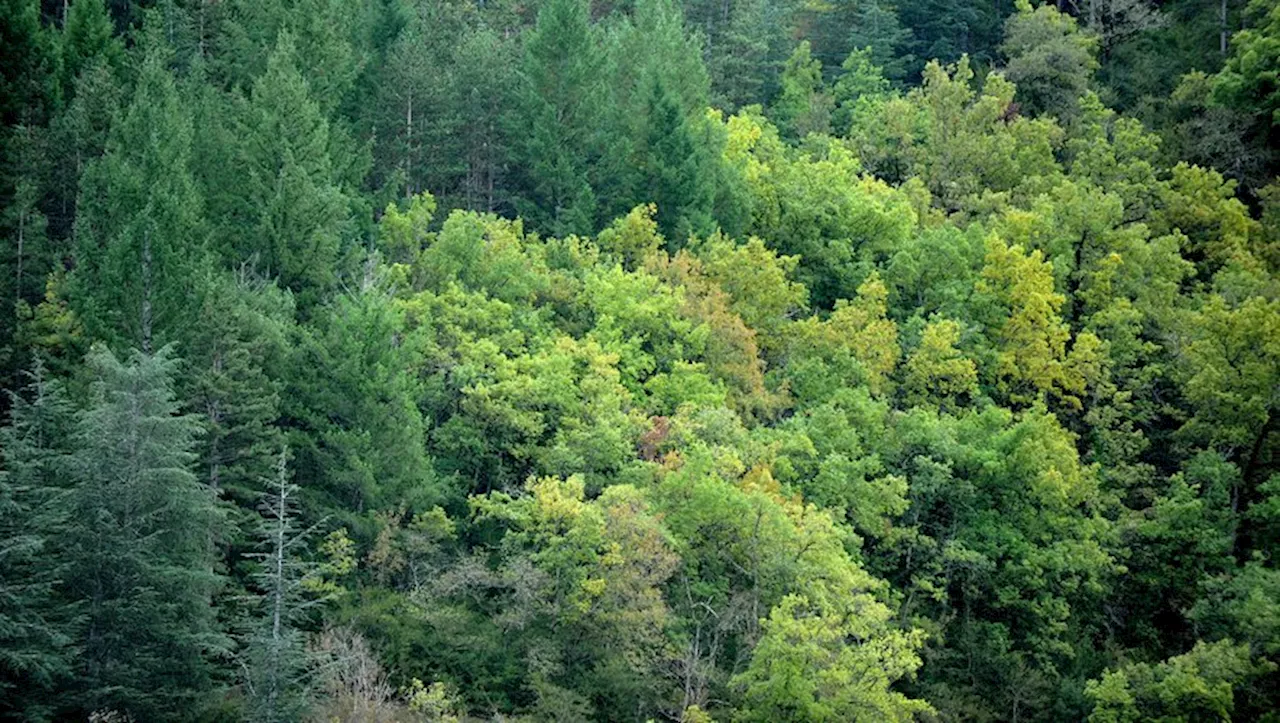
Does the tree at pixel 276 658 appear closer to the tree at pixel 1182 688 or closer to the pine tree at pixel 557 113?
the tree at pixel 1182 688

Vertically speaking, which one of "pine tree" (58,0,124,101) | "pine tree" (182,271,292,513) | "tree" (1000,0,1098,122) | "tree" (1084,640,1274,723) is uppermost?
"tree" (1000,0,1098,122)

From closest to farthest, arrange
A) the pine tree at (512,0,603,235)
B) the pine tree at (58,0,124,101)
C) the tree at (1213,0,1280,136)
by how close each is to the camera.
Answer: the pine tree at (58,0,124,101), the pine tree at (512,0,603,235), the tree at (1213,0,1280,136)

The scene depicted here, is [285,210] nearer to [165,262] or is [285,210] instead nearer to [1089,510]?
[165,262]

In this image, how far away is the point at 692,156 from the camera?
190 ft

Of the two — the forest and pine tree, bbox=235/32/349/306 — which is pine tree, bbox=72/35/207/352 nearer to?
the forest

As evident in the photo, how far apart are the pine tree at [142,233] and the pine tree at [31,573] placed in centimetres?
598

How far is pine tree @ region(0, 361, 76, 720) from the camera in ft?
106

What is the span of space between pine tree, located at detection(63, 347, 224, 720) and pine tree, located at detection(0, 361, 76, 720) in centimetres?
60

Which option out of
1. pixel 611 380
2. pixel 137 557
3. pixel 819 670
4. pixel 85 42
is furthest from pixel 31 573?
pixel 85 42

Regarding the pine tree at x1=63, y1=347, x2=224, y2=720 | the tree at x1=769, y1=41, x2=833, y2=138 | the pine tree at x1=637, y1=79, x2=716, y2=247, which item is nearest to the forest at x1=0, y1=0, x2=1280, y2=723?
the pine tree at x1=63, y1=347, x2=224, y2=720

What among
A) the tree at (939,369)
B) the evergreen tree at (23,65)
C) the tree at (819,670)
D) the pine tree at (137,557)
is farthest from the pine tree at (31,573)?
the tree at (939,369)

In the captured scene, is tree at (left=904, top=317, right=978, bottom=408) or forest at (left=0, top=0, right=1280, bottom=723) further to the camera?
tree at (left=904, top=317, right=978, bottom=408)

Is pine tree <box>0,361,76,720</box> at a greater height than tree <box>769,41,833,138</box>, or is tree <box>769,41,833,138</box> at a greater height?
tree <box>769,41,833,138</box>

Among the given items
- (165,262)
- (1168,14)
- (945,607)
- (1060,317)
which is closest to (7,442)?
(165,262)
